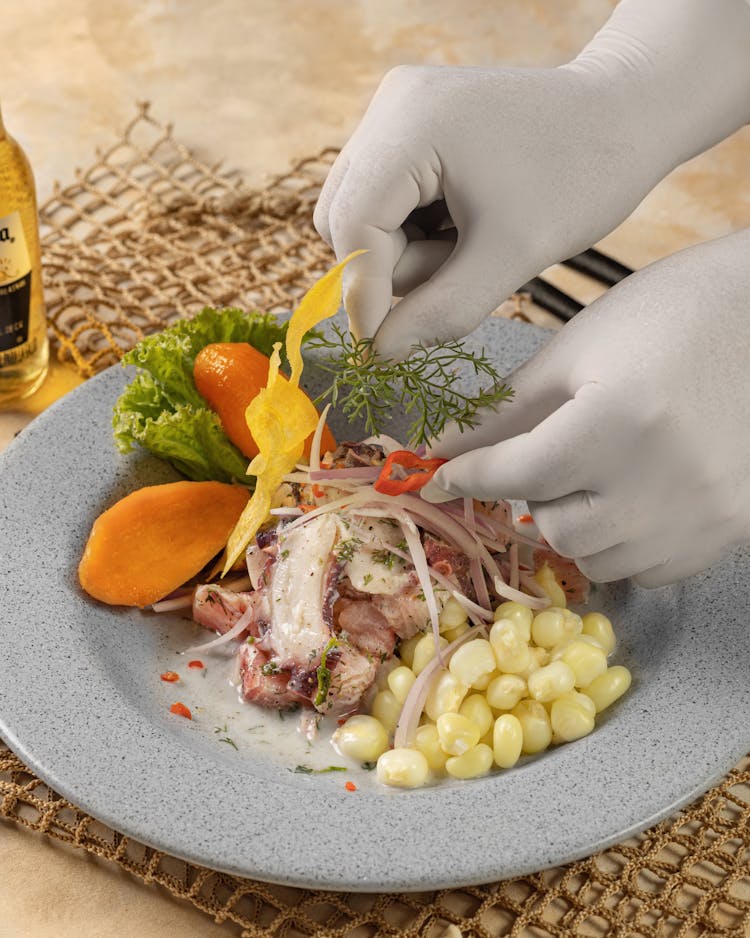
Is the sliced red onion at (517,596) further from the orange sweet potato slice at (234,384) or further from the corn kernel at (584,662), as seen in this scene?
the orange sweet potato slice at (234,384)

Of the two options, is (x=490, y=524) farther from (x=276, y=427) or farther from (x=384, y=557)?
(x=276, y=427)

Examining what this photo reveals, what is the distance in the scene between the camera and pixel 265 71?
11.9 ft

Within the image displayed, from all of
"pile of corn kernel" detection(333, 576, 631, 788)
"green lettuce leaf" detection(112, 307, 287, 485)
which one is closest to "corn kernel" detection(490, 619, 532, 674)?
"pile of corn kernel" detection(333, 576, 631, 788)

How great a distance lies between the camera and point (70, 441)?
7.15ft

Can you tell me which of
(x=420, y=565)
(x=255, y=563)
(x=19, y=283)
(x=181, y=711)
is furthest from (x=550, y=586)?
(x=19, y=283)

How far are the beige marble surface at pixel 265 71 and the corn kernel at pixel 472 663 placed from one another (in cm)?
115

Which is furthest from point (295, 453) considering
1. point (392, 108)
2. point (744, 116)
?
point (744, 116)

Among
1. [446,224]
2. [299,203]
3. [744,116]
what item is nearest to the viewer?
[446,224]

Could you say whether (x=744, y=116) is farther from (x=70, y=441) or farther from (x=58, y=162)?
(x=58, y=162)

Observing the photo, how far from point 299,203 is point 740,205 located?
3.56 ft

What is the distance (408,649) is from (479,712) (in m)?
0.18

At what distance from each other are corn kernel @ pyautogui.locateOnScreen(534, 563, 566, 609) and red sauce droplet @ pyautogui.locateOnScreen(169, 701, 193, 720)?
561 mm

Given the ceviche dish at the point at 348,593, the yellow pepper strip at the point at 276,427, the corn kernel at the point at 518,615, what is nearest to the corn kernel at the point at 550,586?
the ceviche dish at the point at 348,593

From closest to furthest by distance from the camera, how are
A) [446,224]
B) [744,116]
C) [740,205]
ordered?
[446,224] → [744,116] → [740,205]
